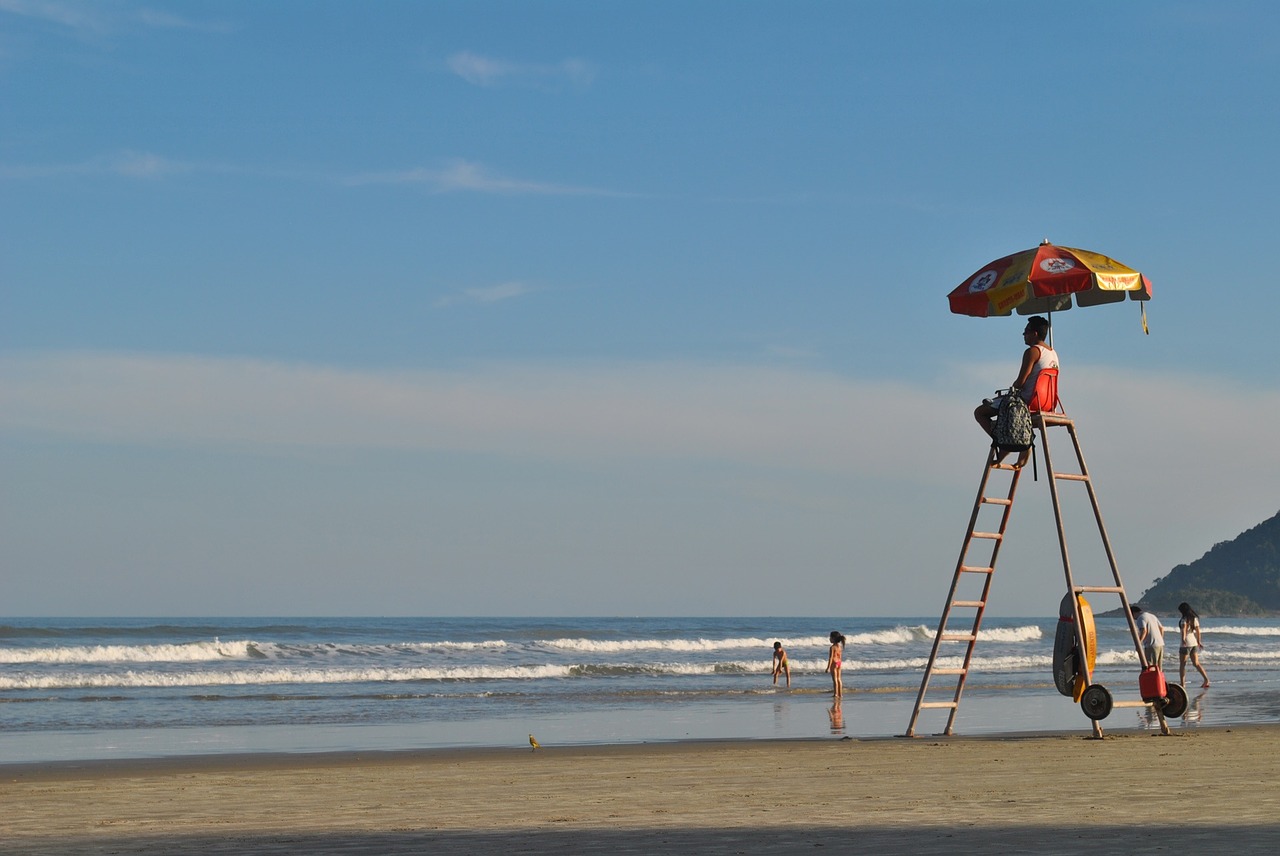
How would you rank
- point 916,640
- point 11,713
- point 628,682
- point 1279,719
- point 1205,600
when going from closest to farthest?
point 1279,719 → point 11,713 → point 628,682 → point 916,640 → point 1205,600

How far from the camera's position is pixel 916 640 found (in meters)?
68.9

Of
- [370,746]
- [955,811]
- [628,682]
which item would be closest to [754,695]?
[628,682]

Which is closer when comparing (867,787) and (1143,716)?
(867,787)

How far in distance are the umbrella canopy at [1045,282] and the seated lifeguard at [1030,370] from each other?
0.32m

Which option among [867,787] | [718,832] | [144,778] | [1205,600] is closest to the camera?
[718,832]

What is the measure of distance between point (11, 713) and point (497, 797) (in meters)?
16.5

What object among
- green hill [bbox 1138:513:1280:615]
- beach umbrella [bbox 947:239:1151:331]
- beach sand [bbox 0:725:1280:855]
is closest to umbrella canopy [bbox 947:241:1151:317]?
beach umbrella [bbox 947:239:1151:331]

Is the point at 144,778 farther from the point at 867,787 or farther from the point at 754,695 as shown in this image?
the point at 754,695

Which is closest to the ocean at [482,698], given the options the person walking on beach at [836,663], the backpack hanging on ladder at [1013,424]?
the person walking on beach at [836,663]

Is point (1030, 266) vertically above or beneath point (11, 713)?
above

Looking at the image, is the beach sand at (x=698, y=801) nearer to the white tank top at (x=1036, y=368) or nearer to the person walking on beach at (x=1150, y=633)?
the person walking on beach at (x=1150, y=633)

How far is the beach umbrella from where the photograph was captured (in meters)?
13.7

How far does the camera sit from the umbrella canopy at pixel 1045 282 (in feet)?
45.0

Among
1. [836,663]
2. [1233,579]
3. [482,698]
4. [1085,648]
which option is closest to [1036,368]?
[1085,648]
